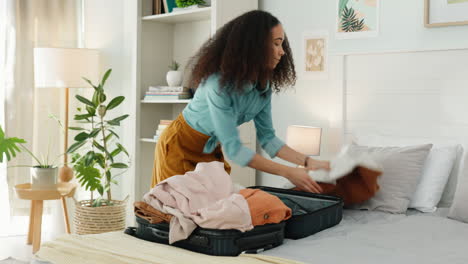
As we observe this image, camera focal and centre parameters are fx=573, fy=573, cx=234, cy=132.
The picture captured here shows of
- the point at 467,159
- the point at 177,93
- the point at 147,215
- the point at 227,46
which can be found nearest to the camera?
the point at 147,215

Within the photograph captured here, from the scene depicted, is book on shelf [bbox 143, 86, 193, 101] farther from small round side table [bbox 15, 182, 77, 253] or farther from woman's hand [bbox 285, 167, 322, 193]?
woman's hand [bbox 285, 167, 322, 193]

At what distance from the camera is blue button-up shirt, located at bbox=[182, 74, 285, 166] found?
2.17 metres

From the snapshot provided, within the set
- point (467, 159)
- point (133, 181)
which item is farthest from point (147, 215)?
point (133, 181)

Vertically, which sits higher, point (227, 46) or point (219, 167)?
point (227, 46)

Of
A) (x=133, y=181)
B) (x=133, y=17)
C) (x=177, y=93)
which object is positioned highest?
(x=133, y=17)

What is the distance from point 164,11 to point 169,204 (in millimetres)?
2495

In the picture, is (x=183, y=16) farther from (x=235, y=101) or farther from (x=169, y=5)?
(x=235, y=101)

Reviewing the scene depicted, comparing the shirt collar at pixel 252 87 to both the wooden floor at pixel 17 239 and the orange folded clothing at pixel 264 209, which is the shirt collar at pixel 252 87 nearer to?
the orange folded clothing at pixel 264 209

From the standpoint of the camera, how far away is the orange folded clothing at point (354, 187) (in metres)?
2.56

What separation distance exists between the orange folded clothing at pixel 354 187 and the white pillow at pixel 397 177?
0.18 ft

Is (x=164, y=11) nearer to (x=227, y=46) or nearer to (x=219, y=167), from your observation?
(x=227, y=46)

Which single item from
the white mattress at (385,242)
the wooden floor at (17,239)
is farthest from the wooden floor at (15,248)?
the white mattress at (385,242)

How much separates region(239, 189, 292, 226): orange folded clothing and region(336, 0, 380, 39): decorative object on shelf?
1.62 metres

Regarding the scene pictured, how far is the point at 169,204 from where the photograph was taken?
194cm
